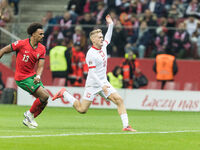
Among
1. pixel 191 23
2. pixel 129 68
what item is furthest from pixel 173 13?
pixel 129 68

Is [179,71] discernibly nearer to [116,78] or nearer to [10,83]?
[116,78]

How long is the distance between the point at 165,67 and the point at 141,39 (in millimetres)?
1941

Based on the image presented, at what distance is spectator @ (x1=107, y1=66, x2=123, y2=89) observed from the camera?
78.1 feet

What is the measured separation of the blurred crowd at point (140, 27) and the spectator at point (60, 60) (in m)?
0.36

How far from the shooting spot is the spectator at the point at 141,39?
81.6ft

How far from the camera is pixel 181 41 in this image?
968 inches

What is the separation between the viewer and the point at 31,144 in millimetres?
9781

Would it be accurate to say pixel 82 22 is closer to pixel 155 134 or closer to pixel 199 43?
pixel 199 43

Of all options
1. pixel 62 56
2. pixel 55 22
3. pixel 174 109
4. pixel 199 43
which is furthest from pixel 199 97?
pixel 55 22

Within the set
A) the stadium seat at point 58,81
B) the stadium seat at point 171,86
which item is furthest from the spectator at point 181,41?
the stadium seat at point 58,81

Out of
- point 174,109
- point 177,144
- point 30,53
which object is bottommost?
point 174,109

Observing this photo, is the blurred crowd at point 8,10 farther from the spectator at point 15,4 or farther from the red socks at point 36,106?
the red socks at point 36,106

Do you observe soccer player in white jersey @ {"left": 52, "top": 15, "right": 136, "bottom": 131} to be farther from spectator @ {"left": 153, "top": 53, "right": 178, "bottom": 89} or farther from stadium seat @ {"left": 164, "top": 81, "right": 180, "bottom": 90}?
stadium seat @ {"left": 164, "top": 81, "right": 180, "bottom": 90}

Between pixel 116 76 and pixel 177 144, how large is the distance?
13721 mm
